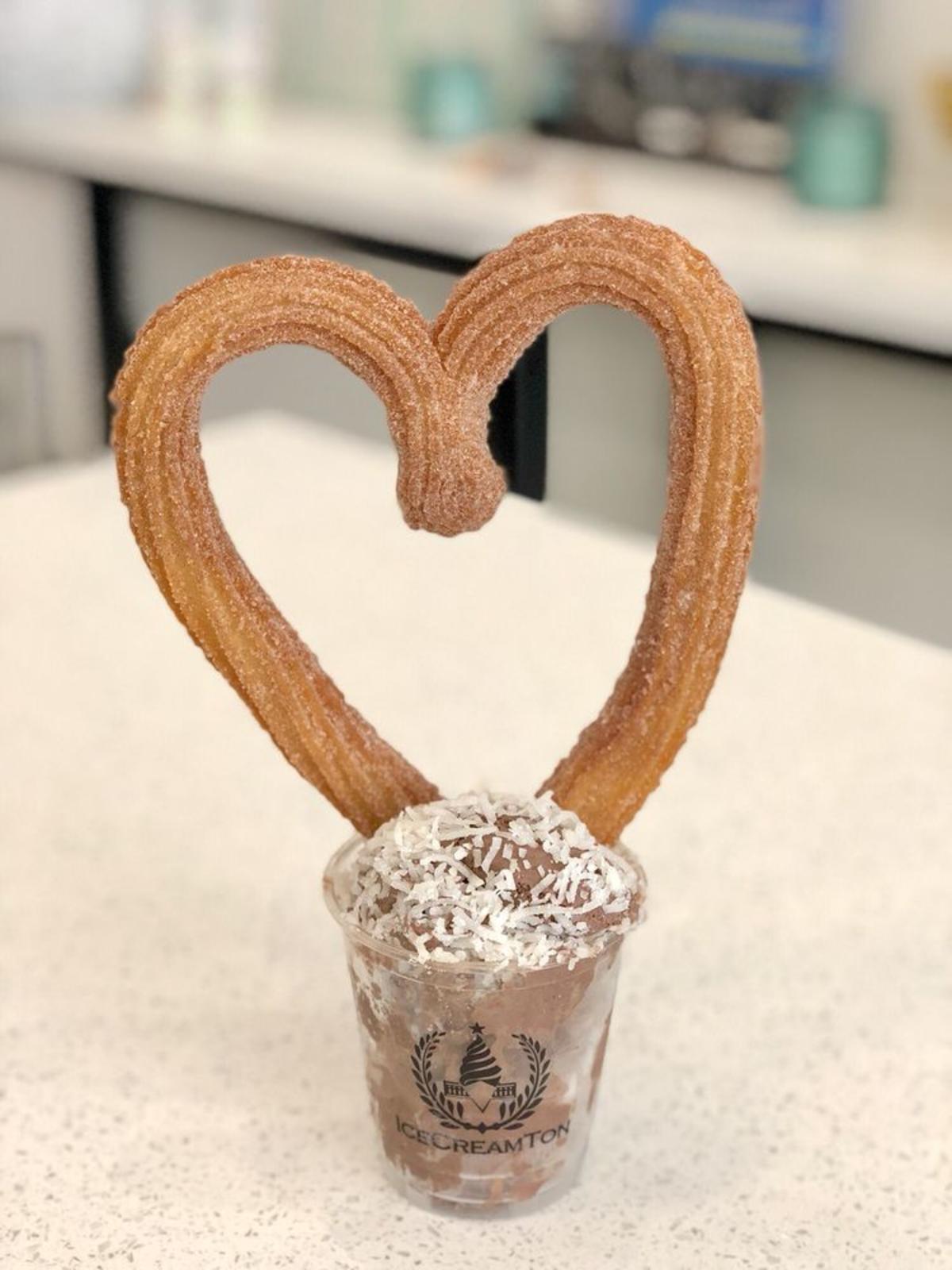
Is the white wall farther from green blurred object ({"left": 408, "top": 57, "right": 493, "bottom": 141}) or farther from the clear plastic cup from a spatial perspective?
the clear plastic cup

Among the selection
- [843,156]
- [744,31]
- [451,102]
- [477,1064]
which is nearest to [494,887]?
[477,1064]

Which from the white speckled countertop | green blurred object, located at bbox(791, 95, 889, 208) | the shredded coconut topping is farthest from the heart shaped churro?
green blurred object, located at bbox(791, 95, 889, 208)

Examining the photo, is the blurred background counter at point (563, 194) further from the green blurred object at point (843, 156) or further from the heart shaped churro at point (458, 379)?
the heart shaped churro at point (458, 379)

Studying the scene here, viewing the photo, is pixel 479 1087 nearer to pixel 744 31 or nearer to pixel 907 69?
pixel 907 69

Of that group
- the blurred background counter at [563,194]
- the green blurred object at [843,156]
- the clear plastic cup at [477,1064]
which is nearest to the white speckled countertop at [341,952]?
the clear plastic cup at [477,1064]

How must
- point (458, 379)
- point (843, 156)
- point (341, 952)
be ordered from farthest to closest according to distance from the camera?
point (843, 156) < point (341, 952) < point (458, 379)
